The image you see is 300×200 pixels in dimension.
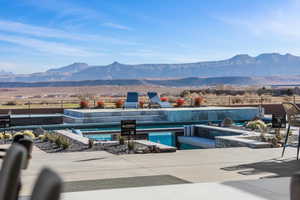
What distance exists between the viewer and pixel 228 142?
29.4 feet

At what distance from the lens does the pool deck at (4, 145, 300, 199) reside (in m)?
5.41

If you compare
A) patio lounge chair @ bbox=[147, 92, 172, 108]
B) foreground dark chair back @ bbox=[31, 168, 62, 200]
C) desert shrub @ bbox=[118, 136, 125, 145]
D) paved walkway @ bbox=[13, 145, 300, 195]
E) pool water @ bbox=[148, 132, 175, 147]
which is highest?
foreground dark chair back @ bbox=[31, 168, 62, 200]

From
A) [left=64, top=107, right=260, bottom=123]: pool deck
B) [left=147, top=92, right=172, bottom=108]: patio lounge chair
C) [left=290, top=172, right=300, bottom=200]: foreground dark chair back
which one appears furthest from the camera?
[left=147, top=92, right=172, bottom=108]: patio lounge chair

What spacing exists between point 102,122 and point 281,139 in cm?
841

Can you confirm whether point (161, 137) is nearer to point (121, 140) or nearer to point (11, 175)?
point (121, 140)

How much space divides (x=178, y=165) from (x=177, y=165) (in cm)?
1

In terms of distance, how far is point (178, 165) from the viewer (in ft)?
20.4

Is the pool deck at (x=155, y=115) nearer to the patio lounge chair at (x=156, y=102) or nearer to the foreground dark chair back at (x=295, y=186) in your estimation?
the patio lounge chair at (x=156, y=102)

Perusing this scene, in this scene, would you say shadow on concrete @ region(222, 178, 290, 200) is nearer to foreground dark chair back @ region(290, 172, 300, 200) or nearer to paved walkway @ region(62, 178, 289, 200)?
paved walkway @ region(62, 178, 289, 200)

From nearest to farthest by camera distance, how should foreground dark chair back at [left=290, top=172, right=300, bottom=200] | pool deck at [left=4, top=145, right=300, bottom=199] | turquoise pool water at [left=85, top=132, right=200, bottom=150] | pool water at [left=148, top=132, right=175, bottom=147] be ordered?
foreground dark chair back at [left=290, top=172, right=300, bottom=200] < pool deck at [left=4, top=145, right=300, bottom=199] < turquoise pool water at [left=85, top=132, right=200, bottom=150] < pool water at [left=148, top=132, right=175, bottom=147]

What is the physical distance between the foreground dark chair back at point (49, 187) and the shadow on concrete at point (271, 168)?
4534 mm

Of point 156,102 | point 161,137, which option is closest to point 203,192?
point 161,137

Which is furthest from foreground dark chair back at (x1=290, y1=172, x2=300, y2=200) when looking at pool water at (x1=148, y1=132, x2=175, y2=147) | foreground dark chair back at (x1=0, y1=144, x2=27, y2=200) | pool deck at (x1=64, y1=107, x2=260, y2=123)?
pool deck at (x1=64, y1=107, x2=260, y2=123)

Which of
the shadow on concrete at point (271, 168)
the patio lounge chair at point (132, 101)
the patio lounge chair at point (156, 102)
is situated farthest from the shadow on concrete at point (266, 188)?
the patio lounge chair at point (156, 102)
